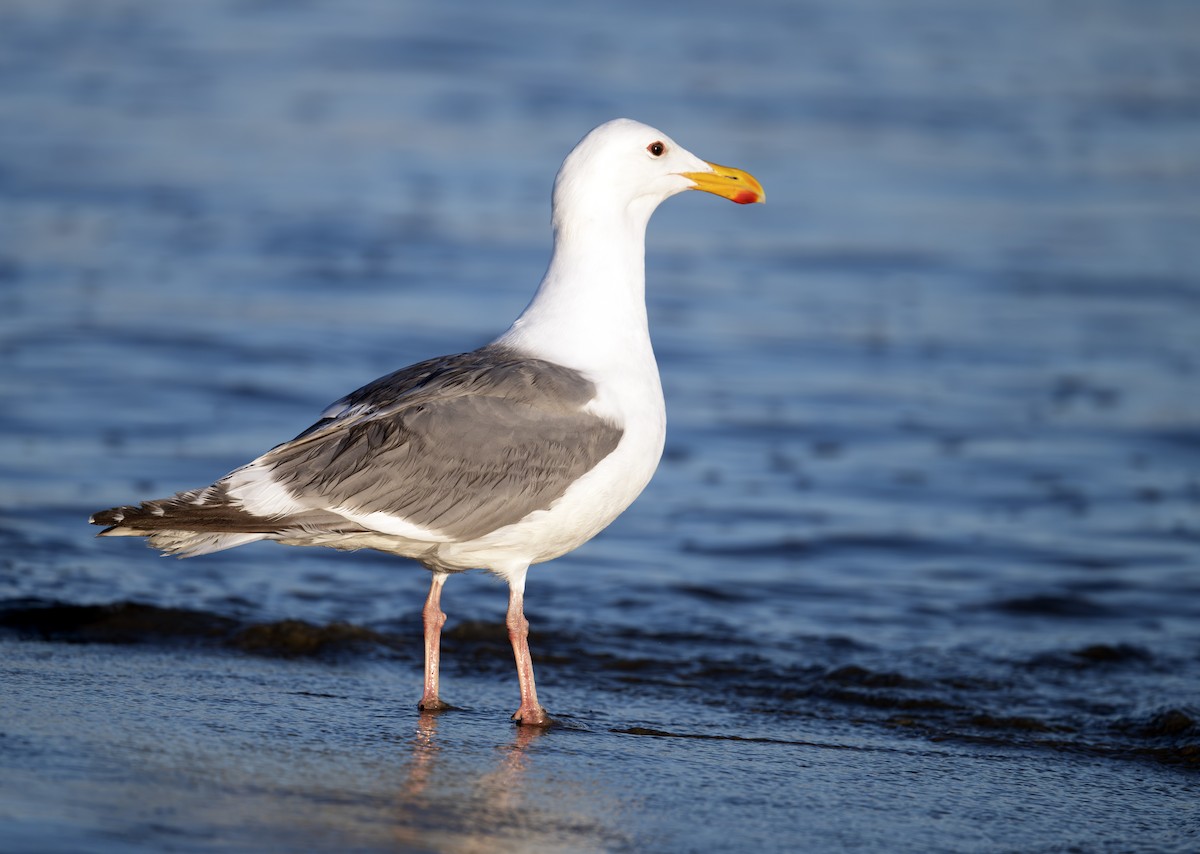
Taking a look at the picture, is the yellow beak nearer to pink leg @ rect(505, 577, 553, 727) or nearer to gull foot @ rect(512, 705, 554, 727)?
pink leg @ rect(505, 577, 553, 727)

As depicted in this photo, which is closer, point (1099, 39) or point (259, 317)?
point (259, 317)

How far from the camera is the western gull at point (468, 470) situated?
5.49 metres

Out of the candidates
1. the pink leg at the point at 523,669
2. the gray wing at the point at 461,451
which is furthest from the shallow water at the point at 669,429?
the gray wing at the point at 461,451

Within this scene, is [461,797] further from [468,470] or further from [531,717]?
[468,470]

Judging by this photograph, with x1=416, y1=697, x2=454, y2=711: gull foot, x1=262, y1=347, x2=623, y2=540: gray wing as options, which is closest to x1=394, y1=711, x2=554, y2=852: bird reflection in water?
x1=416, y1=697, x2=454, y2=711: gull foot

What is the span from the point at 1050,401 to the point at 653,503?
11.3ft

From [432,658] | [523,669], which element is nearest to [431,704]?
[432,658]

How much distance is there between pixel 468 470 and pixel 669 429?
4.98m

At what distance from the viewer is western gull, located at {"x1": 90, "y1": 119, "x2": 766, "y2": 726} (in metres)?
5.49

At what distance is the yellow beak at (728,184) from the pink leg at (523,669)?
179 cm

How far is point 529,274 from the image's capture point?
1384 cm

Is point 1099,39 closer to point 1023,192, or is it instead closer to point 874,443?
point 1023,192

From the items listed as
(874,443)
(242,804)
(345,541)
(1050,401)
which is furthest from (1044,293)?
(242,804)

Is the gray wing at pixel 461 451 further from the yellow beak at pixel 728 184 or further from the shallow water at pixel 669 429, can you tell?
the yellow beak at pixel 728 184
